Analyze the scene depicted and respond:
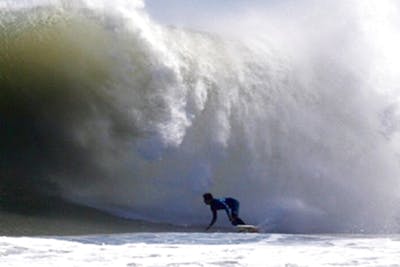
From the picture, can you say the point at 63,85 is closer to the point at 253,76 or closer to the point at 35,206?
the point at 35,206

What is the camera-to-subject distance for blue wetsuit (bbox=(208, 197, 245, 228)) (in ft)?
45.8

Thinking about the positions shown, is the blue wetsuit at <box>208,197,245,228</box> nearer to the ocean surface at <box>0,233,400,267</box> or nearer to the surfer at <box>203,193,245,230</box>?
the surfer at <box>203,193,245,230</box>

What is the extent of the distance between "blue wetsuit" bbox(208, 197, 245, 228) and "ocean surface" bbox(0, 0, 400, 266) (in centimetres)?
45

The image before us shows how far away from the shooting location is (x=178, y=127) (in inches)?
597

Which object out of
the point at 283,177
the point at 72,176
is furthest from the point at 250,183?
the point at 72,176

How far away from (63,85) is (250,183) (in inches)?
147

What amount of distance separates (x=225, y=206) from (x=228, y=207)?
116 mm

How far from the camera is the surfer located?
45.7 feet

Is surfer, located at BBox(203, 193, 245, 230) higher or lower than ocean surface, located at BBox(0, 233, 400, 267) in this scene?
higher

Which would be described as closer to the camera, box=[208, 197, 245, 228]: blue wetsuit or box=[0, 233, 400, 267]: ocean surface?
box=[0, 233, 400, 267]: ocean surface

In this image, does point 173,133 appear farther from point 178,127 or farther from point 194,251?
point 194,251

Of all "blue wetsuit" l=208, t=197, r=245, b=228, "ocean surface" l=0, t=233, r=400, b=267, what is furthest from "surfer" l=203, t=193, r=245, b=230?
"ocean surface" l=0, t=233, r=400, b=267

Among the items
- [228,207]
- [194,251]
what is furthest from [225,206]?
[194,251]

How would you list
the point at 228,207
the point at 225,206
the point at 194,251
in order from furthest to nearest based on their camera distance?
the point at 228,207, the point at 225,206, the point at 194,251
